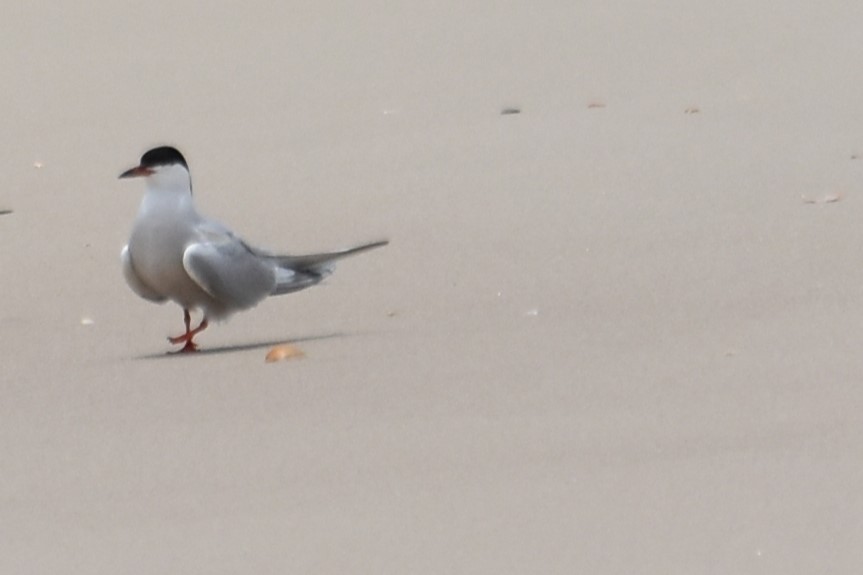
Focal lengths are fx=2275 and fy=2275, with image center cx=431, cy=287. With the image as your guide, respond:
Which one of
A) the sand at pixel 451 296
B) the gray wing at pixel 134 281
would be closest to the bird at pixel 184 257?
the gray wing at pixel 134 281

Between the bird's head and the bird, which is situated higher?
the bird's head

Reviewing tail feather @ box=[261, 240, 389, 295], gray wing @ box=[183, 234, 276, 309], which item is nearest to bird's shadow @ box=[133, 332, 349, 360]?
gray wing @ box=[183, 234, 276, 309]

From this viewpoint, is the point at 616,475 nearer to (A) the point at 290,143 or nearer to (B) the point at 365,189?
(B) the point at 365,189

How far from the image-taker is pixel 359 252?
6.81m

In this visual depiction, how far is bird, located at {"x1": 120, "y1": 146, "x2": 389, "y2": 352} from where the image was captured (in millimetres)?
6426

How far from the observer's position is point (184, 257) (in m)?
6.42

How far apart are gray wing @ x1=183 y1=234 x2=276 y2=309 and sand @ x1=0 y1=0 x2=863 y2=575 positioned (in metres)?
0.14

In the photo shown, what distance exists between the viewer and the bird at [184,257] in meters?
6.43

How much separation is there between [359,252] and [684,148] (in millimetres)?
2131

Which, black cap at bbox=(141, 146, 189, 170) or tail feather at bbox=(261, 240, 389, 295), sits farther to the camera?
tail feather at bbox=(261, 240, 389, 295)

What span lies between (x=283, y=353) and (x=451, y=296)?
89 cm

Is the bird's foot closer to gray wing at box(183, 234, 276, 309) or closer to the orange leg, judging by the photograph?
the orange leg

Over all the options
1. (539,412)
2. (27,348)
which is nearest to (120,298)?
(27,348)

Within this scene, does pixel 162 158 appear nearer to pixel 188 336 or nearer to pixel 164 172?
pixel 164 172
